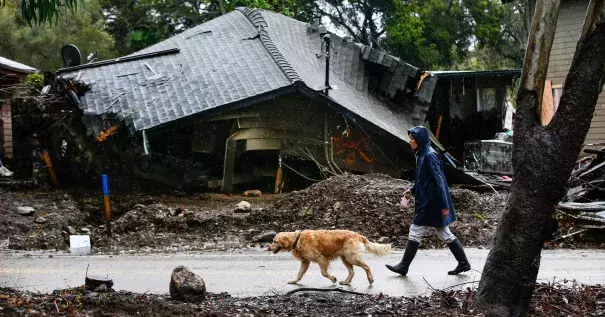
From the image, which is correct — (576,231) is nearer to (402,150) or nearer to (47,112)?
(402,150)

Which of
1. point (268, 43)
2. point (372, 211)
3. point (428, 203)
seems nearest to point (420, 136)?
point (428, 203)

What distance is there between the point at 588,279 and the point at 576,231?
4.78m

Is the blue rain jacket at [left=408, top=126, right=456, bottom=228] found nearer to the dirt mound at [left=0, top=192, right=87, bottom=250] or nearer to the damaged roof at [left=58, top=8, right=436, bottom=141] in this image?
the dirt mound at [left=0, top=192, right=87, bottom=250]

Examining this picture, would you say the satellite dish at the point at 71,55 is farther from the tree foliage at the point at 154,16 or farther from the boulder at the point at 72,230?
the tree foliage at the point at 154,16

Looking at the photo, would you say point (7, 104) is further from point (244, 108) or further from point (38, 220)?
point (38, 220)

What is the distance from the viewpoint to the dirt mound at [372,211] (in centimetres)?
1398

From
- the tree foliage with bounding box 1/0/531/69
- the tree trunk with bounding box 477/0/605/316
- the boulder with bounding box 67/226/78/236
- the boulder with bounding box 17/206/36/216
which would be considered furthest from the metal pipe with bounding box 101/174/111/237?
the tree foliage with bounding box 1/0/531/69

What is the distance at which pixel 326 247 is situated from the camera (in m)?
8.92

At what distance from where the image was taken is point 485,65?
5288 cm

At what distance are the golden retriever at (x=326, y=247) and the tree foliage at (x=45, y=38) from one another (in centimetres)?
3167

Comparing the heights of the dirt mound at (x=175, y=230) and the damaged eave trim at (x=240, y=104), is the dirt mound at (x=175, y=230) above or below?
below

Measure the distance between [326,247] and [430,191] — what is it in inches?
64.5

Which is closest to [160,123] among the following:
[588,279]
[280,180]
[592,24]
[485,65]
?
[280,180]

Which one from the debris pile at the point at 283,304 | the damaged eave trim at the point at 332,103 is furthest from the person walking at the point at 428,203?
the damaged eave trim at the point at 332,103
